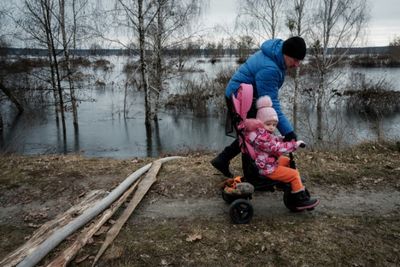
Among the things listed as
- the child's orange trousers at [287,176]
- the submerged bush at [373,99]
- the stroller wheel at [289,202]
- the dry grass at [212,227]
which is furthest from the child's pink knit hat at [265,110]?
the submerged bush at [373,99]

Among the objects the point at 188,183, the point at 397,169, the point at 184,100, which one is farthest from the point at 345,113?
the point at 188,183

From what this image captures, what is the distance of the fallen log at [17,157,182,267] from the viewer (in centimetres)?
356

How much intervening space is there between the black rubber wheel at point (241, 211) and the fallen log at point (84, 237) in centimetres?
150

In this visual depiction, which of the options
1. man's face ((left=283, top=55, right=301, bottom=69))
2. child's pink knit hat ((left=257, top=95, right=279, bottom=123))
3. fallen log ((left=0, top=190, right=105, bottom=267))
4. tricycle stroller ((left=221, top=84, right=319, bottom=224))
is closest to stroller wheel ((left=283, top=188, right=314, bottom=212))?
tricycle stroller ((left=221, top=84, right=319, bottom=224))

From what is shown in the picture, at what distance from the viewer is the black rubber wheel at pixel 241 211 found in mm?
4289

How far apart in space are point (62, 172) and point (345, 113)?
72.0 feet

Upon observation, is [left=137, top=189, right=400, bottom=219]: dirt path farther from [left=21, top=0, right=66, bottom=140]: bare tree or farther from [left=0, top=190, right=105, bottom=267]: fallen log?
[left=21, top=0, right=66, bottom=140]: bare tree

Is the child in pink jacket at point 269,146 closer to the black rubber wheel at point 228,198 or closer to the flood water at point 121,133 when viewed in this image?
the black rubber wheel at point 228,198

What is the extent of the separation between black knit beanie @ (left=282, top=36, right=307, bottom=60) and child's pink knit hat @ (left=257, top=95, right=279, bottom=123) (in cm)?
56

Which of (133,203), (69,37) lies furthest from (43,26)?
(133,203)

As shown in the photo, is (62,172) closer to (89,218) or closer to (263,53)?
(89,218)

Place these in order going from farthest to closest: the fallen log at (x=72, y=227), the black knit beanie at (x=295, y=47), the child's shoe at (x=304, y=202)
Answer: the child's shoe at (x=304, y=202)
the black knit beanie at (x=295, y=47)
the fallen log at (x=72, y=227)

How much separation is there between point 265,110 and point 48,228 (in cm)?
283

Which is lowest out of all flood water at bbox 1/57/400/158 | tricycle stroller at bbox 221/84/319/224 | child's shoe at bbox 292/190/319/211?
flood water at bbox 1/57/400/158
